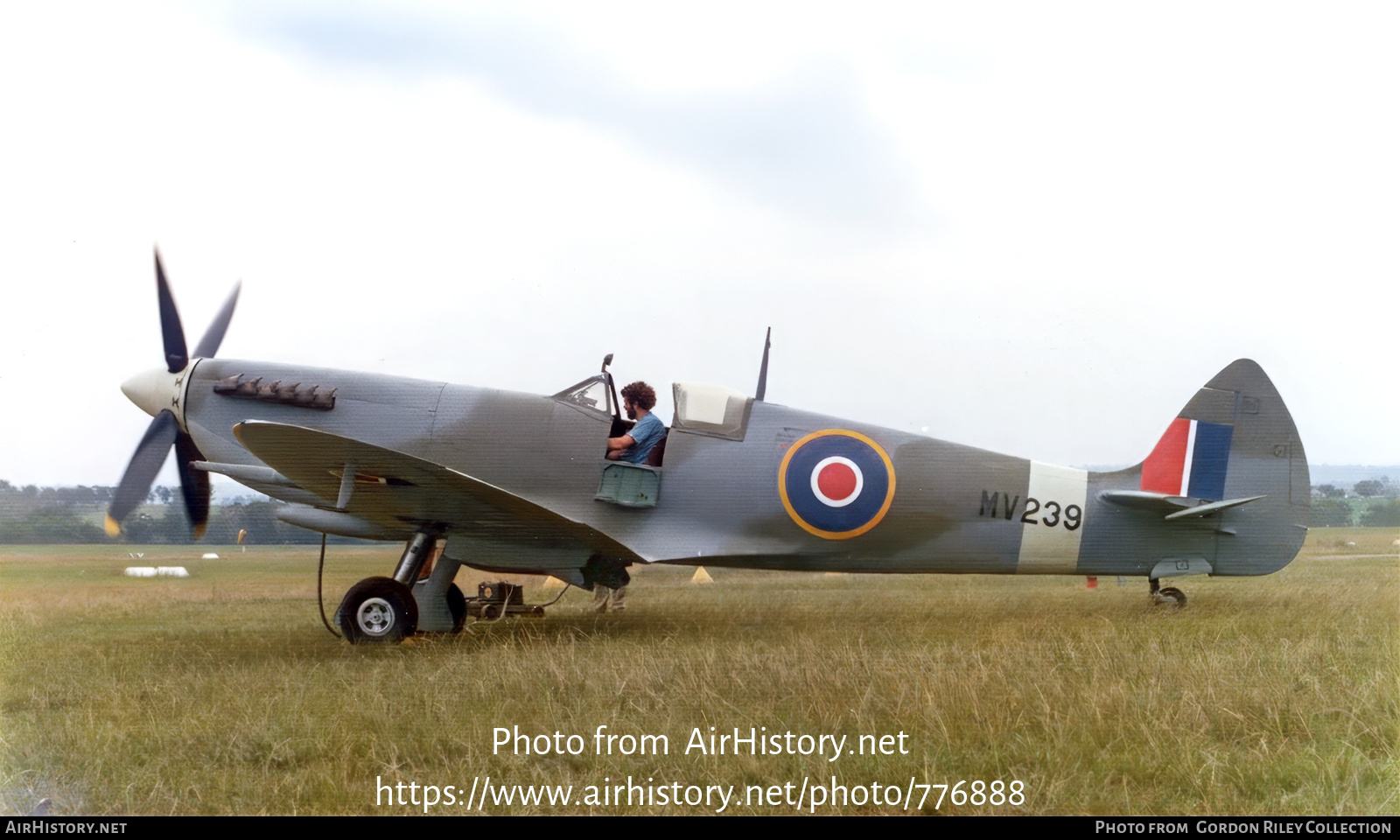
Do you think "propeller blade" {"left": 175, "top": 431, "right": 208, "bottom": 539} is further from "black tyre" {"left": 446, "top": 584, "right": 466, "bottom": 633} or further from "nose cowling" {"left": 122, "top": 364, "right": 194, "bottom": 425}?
"black tyre" {"left": 446, "top": 584, "right": 466, "bottom": 633}

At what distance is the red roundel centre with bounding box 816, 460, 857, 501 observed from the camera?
6.55m

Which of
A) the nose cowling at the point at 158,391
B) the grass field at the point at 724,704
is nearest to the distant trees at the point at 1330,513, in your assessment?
the grass field at the point at 724,704

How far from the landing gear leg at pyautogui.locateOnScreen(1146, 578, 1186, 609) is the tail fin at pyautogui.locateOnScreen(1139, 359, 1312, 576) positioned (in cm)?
→ 35

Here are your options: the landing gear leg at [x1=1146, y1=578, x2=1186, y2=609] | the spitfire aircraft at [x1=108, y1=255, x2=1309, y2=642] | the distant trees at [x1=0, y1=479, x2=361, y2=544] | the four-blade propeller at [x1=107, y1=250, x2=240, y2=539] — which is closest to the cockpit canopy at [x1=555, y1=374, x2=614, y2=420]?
the spitfire aircraft at [x1=108, y1=255, x2=1309, y2=642]

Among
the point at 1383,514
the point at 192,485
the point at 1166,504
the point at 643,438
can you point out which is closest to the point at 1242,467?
the point at 1166,504

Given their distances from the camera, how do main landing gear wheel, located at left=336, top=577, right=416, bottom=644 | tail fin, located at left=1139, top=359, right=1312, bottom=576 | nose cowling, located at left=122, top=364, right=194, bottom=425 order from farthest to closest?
tail fin, located at left=1139, top=359, right=1312, bottom=576 → nose cowling, located at left=122, top=364, right=194, bottom=425 → main landing gear wheel, located at left=336, top=577, right=416, bottom=644

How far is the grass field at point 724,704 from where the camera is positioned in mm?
2879

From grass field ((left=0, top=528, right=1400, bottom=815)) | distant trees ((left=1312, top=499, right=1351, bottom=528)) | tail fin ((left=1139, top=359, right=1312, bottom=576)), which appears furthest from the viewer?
distant trees ((left=1312, top=499, right=1351, bottom=528))

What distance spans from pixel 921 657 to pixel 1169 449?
351 centimetres

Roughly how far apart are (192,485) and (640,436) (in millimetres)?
3416

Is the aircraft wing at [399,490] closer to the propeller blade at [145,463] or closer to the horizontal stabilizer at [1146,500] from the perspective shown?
the propeller blade at [145,463]

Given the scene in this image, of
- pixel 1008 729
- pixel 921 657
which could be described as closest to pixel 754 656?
pixel 921 657

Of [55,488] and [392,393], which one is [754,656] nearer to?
[392,393]

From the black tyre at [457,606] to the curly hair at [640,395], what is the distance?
1.84m
